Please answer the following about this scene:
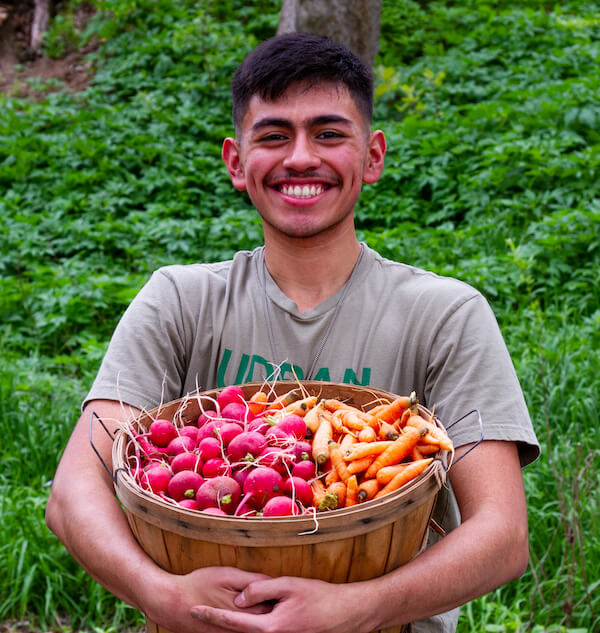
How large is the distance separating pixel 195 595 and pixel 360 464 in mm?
450

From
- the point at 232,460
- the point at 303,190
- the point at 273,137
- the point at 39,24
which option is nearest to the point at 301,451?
the point at 232,460

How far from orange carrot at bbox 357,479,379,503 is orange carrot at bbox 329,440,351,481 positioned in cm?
5

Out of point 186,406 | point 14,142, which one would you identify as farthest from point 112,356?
point 14,142

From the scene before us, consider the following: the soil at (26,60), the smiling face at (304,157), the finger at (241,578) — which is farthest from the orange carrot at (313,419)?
the soil at (26,60)

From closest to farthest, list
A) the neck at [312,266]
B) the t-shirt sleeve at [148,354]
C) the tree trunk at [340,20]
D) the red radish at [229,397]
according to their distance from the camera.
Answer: the red radish at [229,397] < the t-shirt sleeve at [148,354] < the neck at [312,266] < the tree trunk at [340,20]

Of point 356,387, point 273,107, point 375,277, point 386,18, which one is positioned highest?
point 386,18

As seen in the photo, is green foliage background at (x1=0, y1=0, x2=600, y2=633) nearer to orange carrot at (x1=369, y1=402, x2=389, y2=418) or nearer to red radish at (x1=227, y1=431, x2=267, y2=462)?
orange carrot at (x1=369, y1=402, x2=389, y2=418)

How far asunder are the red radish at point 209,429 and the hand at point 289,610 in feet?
1.28

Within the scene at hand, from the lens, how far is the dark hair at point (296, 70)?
1965 millimetres

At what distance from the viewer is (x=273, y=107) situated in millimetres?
1968

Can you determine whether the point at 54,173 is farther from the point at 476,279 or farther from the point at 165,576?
the point at 165,576

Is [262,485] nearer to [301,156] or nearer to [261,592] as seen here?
[261,592]

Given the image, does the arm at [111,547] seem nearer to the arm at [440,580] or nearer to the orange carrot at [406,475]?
the arm at [440,580]

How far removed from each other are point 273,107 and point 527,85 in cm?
652
